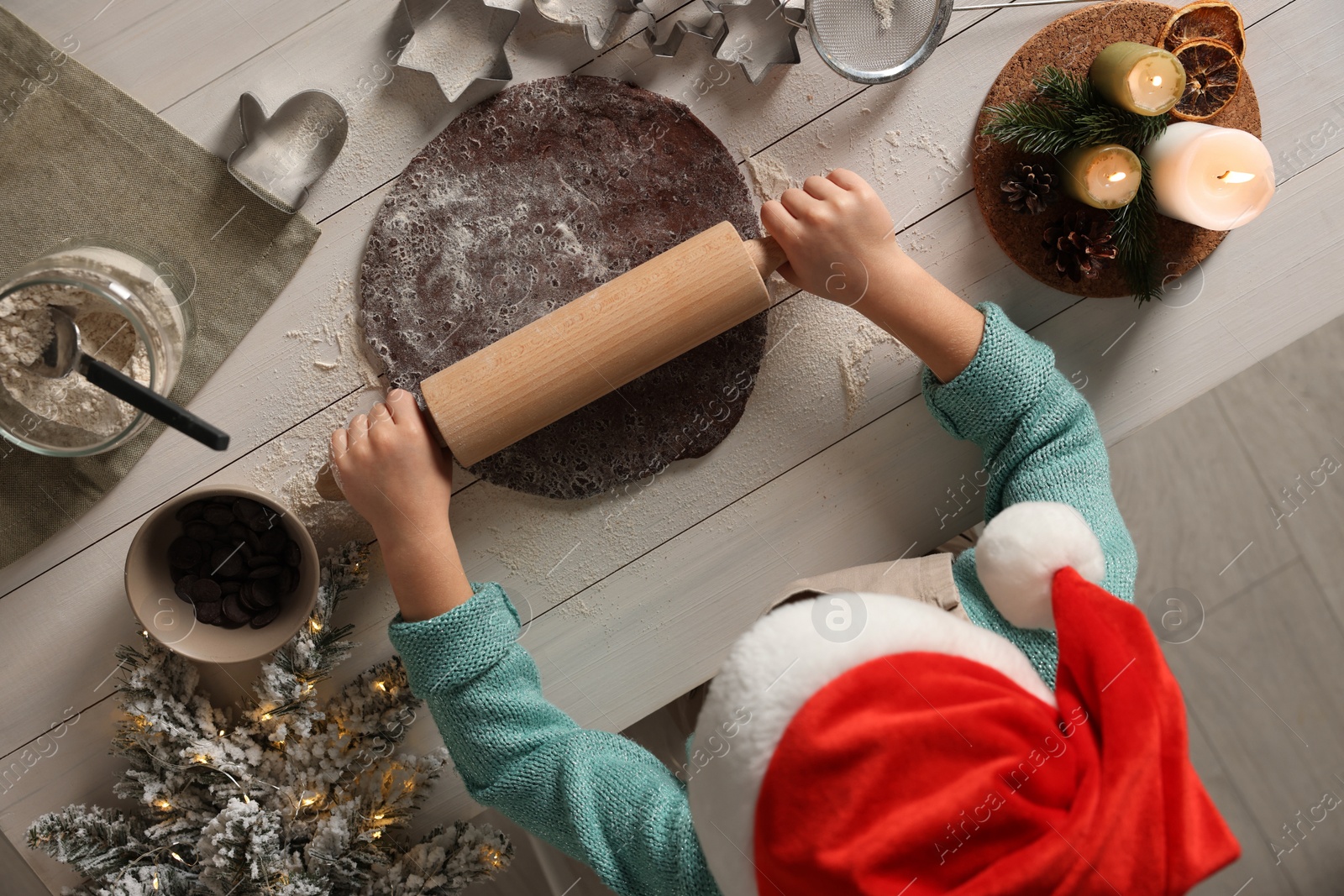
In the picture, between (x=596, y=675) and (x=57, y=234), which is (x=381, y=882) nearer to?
(x=596, y=675)

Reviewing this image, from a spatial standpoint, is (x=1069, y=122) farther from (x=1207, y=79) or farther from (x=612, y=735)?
(x=612, y=735)

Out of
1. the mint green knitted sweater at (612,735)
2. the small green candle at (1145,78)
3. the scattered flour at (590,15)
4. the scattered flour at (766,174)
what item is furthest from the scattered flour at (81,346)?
the small green candle at (1145,78)

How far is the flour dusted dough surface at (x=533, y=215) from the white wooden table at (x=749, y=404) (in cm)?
3

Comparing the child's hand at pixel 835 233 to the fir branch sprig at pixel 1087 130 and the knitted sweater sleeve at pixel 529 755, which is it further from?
the knitted sweater sleeve at pixel 529 755

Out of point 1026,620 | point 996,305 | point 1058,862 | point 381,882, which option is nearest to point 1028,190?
point 996,305

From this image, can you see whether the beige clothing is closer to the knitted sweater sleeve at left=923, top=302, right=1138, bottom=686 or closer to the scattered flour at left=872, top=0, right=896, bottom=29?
the knitted sweater sleeve at left=923, top=302, right=1138, bottom=686

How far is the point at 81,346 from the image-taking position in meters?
0.81

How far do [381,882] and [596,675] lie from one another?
0.31 m

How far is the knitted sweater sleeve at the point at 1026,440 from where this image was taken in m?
0.81

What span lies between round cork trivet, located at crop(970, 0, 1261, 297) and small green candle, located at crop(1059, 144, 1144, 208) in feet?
0.19

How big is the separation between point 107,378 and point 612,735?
1.93 ft

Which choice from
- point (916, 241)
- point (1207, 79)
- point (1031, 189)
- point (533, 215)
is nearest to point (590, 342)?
point (533, 215)

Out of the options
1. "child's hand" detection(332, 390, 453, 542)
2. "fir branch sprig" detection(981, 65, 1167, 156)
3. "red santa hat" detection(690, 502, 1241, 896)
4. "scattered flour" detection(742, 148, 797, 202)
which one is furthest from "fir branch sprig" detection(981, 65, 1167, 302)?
"child's hand" detection(332, 390, 453, 542)

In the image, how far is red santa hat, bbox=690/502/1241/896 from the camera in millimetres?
512
